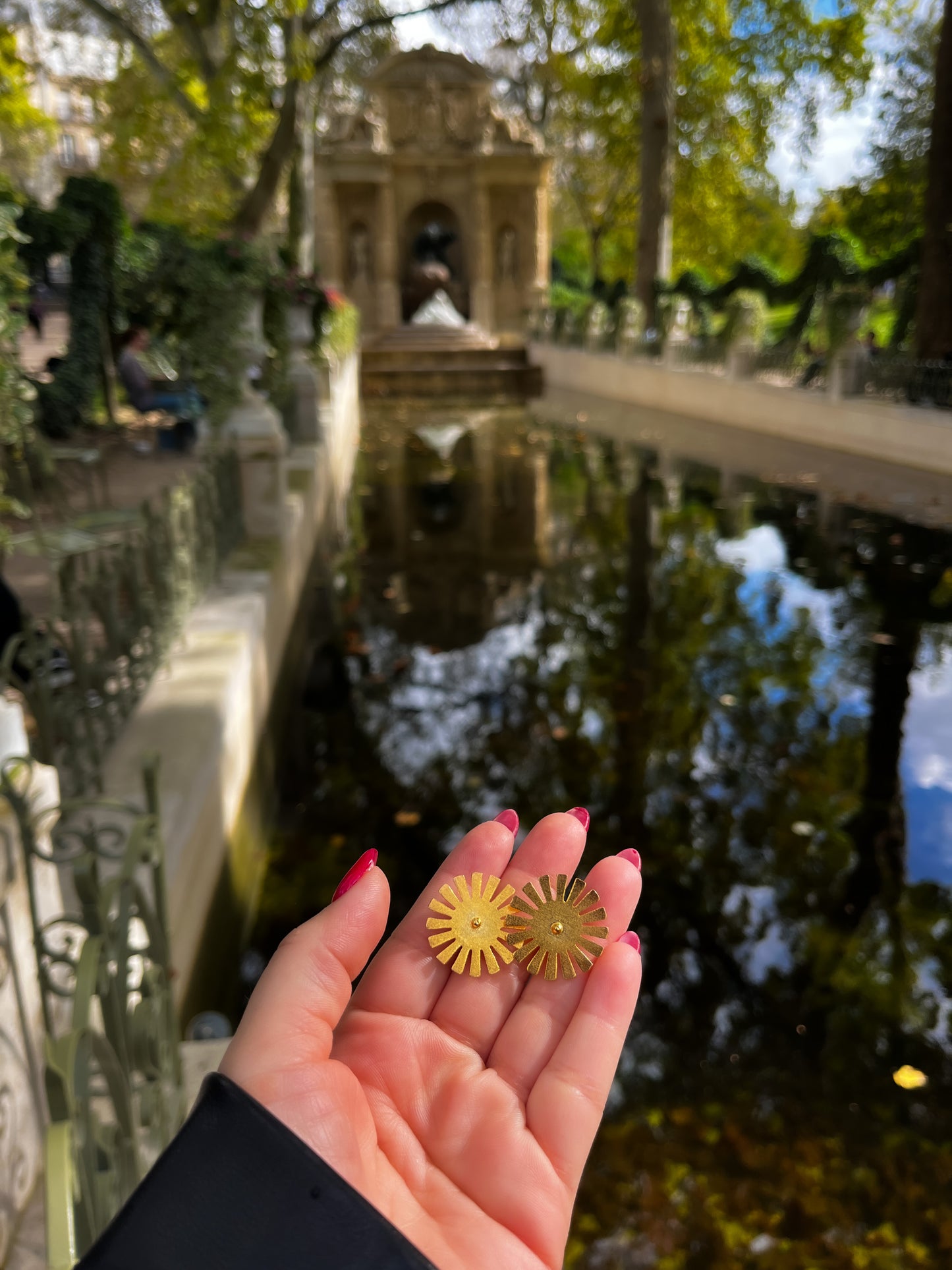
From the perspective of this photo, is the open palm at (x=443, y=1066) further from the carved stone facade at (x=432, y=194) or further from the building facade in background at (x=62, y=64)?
the carved stone facade at (x=432, y=194)

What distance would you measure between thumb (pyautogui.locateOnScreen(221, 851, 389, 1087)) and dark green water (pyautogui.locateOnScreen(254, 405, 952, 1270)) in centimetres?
168

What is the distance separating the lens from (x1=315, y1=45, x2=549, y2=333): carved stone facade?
30781 millimetres

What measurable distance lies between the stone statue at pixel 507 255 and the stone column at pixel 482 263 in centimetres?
33

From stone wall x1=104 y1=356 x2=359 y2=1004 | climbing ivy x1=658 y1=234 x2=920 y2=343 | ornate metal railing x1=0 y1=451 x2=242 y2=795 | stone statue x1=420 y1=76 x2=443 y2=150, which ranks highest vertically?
stone statue x1=420 y1=76 x2=443 y2=150

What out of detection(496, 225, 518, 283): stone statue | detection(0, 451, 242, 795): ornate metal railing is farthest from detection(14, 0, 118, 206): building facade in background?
detection(496, 225, 518, 283): stone statue

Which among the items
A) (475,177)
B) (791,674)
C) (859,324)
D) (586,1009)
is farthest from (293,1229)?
(475,177)

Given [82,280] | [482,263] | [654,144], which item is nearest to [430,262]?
[482,263]

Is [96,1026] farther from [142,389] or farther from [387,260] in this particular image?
[387,260]

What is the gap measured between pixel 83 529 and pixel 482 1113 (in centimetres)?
557

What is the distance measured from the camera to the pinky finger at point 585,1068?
1280 millimetres

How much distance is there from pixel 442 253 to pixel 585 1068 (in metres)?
34.3

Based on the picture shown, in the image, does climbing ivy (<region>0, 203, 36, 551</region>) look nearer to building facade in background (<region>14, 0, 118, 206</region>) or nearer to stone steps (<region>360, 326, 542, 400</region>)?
building facade in background (<region>14, 0, 118, 206</region>)

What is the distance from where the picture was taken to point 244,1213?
1018mm

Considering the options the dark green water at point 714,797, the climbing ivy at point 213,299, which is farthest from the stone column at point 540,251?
the climbing ivy at point 213,299
